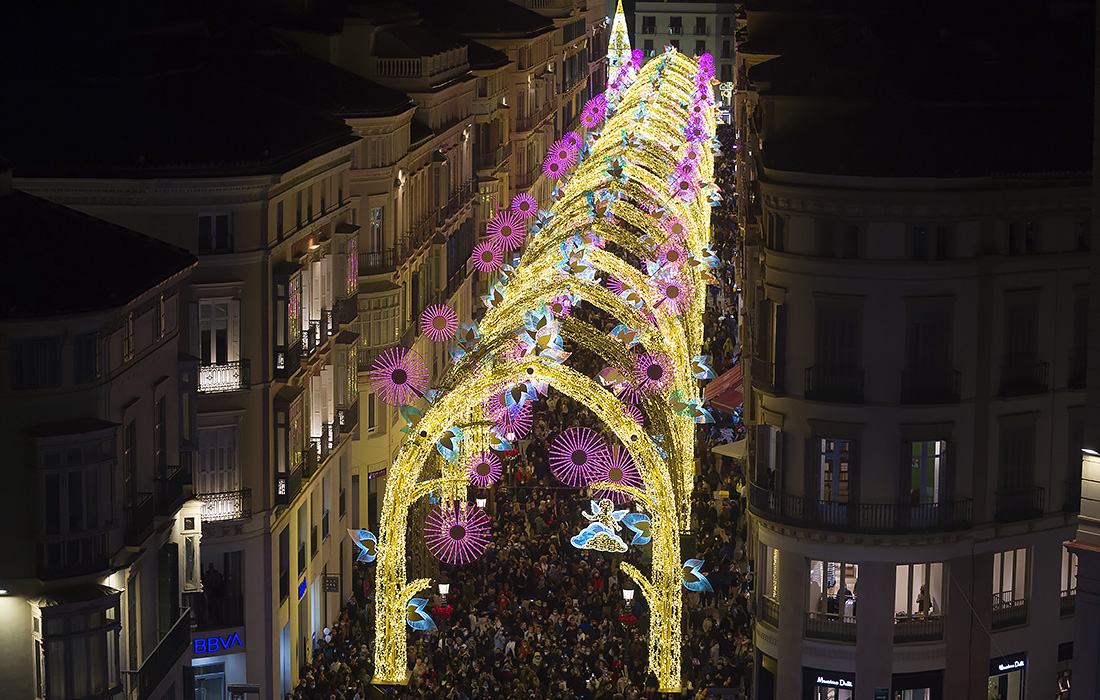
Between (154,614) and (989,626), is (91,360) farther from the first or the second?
(989,626)

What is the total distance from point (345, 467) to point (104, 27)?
45.8 feet

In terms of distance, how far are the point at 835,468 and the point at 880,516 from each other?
1343mm

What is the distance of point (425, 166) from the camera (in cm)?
6675

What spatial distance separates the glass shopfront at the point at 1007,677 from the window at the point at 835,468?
476cm

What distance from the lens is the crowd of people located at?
142ft

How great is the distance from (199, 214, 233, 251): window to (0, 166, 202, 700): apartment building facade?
965 centimetres

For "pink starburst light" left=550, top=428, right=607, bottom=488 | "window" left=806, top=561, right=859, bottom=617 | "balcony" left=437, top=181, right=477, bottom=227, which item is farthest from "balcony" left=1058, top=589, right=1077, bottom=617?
"balcony" left=437, top=181, right=477, bottom=227

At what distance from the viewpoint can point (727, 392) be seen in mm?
62156

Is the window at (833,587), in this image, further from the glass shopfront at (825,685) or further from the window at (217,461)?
the window at (217,461)

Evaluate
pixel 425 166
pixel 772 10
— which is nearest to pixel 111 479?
pixel 425 166

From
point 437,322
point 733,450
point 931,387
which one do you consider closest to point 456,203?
point 437,322

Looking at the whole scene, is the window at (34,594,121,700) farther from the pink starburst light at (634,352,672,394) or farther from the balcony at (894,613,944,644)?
the pink starburst light at (634,352,672,394)

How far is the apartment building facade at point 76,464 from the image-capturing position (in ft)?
91.8

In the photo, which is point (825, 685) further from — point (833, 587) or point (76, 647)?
point (76, 647)
